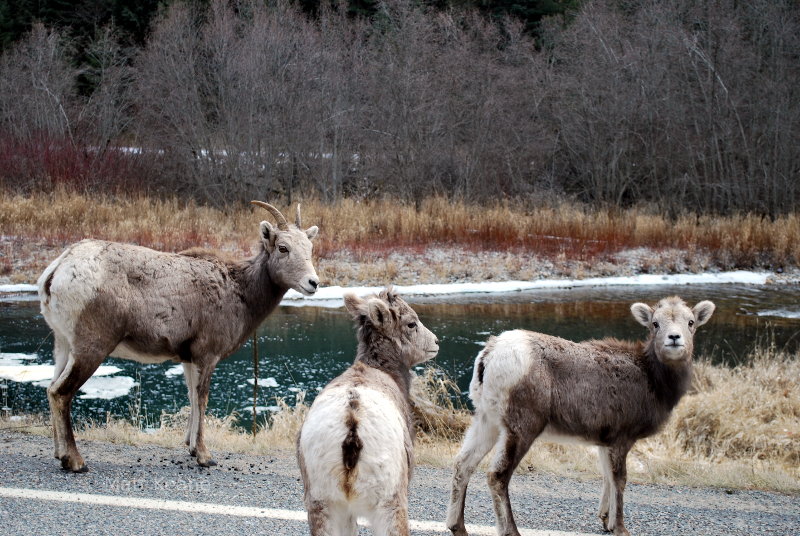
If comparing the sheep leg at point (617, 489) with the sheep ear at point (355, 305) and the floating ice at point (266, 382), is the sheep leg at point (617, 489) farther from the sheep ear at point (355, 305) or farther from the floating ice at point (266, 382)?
the floating ice at point (266, 382)

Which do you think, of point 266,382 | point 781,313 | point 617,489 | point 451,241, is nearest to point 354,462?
point 617,489

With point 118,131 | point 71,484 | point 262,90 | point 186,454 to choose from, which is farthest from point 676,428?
point 118,131

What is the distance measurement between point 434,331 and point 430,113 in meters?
14.2

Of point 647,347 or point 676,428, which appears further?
point 676,428

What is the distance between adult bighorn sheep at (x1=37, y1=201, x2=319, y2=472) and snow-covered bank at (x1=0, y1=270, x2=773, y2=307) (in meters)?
9.03

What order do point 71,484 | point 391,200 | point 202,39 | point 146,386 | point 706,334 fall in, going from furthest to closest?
point 202,39 → point 391,200 → point 706,334 → point 146,386 → point 71,484

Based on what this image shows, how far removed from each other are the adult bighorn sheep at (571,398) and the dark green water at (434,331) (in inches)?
199

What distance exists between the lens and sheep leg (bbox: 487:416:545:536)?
486 cm

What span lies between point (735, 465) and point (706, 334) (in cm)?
814

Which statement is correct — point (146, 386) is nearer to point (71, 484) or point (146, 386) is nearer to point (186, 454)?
point (186, 454)

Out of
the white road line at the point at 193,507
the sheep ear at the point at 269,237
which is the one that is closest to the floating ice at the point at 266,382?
the sheep ear at the point at 269,237

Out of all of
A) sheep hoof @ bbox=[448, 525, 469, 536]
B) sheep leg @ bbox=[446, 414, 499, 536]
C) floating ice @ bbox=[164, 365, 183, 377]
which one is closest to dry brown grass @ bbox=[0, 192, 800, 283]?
floating ice @ bbox=[164, 365, 183, 377]

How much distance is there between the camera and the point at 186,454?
6715 mm

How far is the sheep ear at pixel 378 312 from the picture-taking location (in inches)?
195
